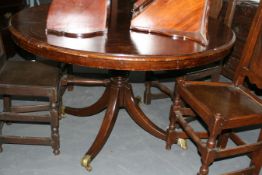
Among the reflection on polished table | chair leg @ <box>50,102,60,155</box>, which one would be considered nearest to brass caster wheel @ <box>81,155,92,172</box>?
the reflection on polished table

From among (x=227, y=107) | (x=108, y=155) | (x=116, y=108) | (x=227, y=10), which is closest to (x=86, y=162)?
(x=108, y=155)

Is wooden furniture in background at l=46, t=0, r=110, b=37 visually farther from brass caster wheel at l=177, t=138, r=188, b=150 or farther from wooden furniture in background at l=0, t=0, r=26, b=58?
wooden furniture in background at l=0, t=0, r=26, b=58

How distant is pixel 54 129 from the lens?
215cm

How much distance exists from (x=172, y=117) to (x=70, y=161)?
81 centimetres

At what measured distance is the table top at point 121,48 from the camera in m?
1.46

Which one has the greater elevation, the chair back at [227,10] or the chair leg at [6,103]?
the chair back at [227,10]

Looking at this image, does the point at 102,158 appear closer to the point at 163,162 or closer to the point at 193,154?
the point at 163,162

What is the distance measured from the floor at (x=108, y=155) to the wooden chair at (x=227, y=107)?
0.66 feet

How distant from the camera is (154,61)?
1.46 metres

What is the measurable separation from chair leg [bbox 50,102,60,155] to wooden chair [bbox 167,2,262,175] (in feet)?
2.74

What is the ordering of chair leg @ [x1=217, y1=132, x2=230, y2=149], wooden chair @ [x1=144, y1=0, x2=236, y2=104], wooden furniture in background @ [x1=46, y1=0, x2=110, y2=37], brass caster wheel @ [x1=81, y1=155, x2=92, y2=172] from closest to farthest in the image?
1. wooden furniture in background @ [x1=46, y1=0, x2=110, y2=37]
2. brass caster wheel @ [x1=81, y1=155, x2=92, y2=172]
3. chair leg @ [x1=217, y1=132, x2=230, y2=149]
4. wooden chair @ [x1=144, y1=0, x2=236, y2=104]

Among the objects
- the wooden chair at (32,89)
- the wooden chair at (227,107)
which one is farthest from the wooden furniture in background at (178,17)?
the wooden chair at (32,89)

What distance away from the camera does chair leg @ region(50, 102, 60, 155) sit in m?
2.11

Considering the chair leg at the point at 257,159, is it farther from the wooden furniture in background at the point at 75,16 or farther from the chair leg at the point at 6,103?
the chair leg at the point at 6,103
